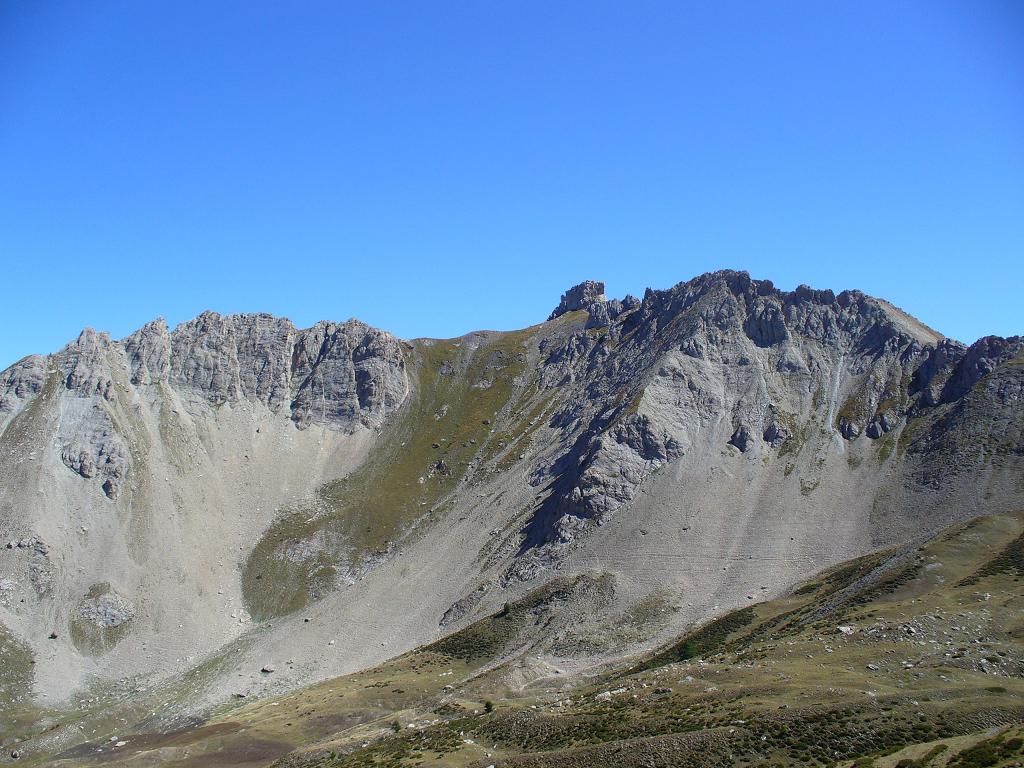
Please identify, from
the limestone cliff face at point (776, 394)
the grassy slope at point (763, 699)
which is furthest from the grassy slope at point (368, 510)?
the grassy slope at point (763, 699)

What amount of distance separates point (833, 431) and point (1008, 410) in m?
29.2

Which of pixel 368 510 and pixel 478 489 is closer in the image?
pixel 368 510

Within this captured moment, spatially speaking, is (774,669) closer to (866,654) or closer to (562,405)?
(866,654)

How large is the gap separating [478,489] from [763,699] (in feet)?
389

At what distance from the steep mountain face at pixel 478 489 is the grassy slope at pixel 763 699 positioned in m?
16.3

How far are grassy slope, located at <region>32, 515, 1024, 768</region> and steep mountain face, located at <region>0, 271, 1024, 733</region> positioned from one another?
16.3 metres

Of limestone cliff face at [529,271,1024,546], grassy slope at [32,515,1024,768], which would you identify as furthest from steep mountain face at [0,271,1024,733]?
grassy slope at [32,515,1024,768]

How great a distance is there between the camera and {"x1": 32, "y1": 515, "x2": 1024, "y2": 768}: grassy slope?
46312 mm

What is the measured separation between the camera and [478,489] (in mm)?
170250

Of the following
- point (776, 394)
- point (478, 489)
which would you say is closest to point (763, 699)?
point (776, 394)

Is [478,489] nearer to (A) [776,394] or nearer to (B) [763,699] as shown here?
(A) [776,394]

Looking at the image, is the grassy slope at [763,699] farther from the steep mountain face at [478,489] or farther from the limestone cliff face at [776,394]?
the limestone cliff face at [776,394]

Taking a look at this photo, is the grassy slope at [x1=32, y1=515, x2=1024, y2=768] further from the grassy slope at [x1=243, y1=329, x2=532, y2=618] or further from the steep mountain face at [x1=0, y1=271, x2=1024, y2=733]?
the grassy slope at [x1=243, y1=329, x2=532, y2=618]

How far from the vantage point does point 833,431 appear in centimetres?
14462
